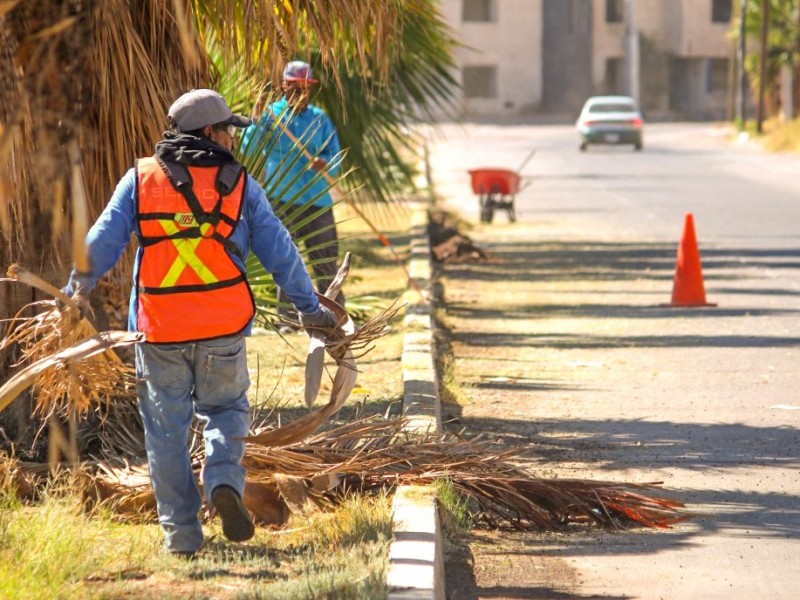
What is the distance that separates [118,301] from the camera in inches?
273

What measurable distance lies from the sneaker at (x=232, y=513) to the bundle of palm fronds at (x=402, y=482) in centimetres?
65

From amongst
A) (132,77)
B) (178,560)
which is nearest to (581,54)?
(132,77)

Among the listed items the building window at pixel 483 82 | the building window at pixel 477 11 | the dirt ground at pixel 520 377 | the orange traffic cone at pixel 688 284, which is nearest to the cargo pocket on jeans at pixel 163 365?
the dirt ground at pixel 520 377

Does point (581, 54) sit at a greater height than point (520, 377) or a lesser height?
greater

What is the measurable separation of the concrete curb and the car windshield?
36.1m

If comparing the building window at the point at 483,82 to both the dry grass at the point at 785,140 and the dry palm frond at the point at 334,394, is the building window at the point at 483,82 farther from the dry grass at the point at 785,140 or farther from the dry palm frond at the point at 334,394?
the dry palm frond at the point at 334,394

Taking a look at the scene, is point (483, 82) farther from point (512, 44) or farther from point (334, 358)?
point (334, 358)

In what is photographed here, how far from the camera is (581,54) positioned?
71188 mm

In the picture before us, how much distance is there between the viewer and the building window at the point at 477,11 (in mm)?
72188

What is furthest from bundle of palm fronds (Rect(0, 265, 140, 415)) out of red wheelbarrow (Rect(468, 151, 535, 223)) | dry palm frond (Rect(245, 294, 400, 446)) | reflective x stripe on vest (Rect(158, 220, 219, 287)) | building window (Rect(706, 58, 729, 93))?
building window (Rect(706, 58, 729, 93))

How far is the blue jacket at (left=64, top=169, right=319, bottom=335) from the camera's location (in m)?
5.04

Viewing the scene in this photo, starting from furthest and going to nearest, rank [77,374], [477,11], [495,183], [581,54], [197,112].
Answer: [477,11] → [581,54] → [495,183] → [77,374] → [197,112]

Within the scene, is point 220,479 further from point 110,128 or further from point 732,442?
point 732,442

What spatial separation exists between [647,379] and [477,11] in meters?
65.4
